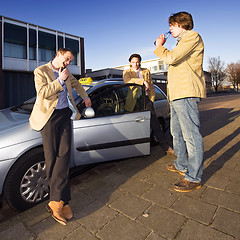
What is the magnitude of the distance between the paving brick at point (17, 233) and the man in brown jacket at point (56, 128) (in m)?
0.26

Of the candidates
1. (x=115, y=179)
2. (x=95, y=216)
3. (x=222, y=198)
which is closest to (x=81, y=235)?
(x=95, y=216)

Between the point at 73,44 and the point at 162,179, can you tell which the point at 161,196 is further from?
the point at 73,44

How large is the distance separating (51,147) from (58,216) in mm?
669

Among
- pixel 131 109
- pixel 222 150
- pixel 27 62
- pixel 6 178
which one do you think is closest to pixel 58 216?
pixel 6 178

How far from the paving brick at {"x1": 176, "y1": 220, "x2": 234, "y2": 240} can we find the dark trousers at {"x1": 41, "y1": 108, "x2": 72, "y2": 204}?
114 centimetres

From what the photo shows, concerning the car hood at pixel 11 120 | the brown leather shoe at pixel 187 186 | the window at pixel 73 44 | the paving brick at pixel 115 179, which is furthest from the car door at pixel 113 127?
the window at pixel 73 44

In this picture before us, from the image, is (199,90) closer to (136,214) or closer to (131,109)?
(131,109)

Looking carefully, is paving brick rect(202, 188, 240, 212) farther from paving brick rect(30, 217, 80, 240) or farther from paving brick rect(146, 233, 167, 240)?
paving brick rect(30, 217, 80, 240)

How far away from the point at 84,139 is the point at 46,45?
1874 centimetres

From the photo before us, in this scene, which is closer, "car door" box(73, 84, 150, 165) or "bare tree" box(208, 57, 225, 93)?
"car door" box(73, 84, 150, 165)

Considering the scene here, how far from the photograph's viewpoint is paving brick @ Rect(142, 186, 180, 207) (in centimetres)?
218

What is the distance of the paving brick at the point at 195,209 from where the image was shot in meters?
1.89

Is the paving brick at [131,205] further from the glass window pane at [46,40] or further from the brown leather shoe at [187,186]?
the glass window pane at [46,40]

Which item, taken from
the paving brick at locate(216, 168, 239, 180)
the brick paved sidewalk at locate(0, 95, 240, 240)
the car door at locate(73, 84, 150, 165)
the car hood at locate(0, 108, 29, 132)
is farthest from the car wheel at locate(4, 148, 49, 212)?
the paving brick at locate(216, 168, 239, 180)
